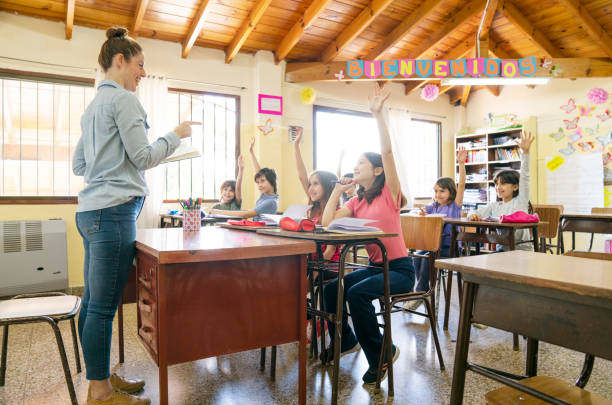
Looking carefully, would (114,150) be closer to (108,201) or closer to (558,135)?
(108,201)

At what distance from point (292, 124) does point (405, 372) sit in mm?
3792

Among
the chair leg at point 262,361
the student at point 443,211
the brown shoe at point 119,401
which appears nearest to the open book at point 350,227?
the chair leg at point 262,361

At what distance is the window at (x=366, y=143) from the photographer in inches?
226

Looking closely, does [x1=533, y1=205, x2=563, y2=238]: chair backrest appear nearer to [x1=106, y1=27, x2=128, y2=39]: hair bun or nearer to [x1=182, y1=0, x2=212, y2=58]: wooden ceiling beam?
[x1=182, y1=0, x2=212, y2=58]: wooden ceiling beam

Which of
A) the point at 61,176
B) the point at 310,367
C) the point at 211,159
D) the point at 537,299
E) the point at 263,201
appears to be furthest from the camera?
the point at 211,159

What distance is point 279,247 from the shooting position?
4.47 feet

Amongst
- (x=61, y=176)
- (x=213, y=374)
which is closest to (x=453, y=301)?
(x=213, y=374)

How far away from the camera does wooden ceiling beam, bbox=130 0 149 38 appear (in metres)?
3.73

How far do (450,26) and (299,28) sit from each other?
201 centimetres

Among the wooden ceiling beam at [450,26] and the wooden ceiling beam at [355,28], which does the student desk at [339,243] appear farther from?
the wooden ceiling beam at [450,26]

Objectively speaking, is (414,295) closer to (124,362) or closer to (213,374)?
(213,374)

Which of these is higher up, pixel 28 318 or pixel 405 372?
pixel 28 318

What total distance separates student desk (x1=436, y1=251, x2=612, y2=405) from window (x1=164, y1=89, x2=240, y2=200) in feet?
13.1

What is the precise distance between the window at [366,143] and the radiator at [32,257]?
10.5 feet
